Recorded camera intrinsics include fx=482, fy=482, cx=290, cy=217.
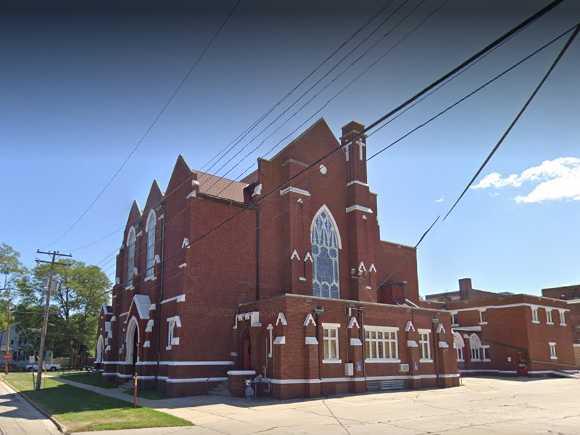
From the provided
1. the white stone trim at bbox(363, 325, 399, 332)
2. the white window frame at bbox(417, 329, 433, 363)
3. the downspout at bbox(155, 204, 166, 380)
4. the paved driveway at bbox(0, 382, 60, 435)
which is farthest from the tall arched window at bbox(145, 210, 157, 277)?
the white window frame at bbox(417, 329, 433, 363)

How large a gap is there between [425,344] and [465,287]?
29.6m

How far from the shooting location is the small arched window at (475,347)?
47.6 metres

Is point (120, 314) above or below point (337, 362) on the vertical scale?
above

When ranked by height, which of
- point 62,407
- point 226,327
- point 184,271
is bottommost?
point 62,407

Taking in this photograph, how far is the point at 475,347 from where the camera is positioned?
4784 centimetres

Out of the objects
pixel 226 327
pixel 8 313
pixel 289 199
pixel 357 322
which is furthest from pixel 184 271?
pixel 8 313

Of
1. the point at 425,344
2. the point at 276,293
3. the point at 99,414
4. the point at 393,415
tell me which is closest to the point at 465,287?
the point at 425,344

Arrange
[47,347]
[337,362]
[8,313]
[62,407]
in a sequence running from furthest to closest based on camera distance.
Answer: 1. [47,347]
2. [8,313]
3. [337,362]
4. [62,407]

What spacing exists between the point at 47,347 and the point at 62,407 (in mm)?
50954

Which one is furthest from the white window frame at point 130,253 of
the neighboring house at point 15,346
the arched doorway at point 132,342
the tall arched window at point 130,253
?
the neighboring house at point 15,346

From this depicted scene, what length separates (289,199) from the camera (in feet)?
107

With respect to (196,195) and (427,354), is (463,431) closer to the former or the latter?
(427,354)

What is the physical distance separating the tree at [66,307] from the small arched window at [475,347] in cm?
4485

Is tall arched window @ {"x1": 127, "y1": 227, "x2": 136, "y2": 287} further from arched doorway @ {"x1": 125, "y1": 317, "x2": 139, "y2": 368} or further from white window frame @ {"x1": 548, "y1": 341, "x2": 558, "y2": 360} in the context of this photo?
white window frame @ {"x1": 548, "y1": 341, "x2": 558, "y2": 360}
